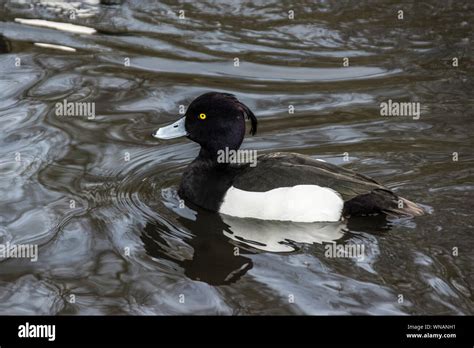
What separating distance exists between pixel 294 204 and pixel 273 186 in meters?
0.21

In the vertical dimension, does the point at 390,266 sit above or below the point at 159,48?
below

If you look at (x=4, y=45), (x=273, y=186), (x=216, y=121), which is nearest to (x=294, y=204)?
(x=273, y=186)

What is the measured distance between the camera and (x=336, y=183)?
736 centimetres

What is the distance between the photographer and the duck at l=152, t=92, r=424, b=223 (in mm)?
7348

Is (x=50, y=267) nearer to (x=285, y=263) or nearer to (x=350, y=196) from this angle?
(x=285, y=263)

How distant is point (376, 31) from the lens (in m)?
11.4

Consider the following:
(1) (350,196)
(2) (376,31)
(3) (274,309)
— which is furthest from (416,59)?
A: (3) (274,309)

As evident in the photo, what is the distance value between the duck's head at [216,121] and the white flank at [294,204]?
0.58 meters

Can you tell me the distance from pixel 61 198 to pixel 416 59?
15.2ft

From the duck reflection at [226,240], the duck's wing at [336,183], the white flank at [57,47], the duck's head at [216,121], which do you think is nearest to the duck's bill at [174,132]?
the duck's head at [216,121]

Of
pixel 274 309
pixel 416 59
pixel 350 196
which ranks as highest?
pixel 416 59

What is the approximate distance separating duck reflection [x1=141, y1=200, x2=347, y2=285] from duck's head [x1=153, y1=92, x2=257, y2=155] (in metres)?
0.61

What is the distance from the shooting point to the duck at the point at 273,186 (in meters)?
7.35

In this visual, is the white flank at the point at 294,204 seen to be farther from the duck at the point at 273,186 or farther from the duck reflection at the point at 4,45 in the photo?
the duck reflection at the point at 4,45
